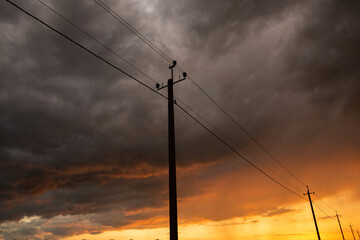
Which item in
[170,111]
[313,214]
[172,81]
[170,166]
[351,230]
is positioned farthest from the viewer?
[351,230]

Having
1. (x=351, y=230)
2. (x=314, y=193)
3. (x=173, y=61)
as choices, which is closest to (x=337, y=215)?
(x=351, y=230)

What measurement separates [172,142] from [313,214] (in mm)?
42608

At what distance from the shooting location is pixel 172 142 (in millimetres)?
13820

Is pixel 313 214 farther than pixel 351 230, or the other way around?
pixel 351 230

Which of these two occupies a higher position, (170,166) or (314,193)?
(314,193)

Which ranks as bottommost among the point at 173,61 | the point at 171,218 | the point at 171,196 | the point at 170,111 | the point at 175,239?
the point at 175,239

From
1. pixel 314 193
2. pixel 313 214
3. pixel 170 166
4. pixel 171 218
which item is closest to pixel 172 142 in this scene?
pixel 170 166

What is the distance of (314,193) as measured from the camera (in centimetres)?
5088

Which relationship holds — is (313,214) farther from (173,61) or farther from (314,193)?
(173,61)

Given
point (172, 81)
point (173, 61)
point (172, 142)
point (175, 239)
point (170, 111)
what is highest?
point (173, 61)

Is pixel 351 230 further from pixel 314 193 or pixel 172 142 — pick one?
pixel 172 142

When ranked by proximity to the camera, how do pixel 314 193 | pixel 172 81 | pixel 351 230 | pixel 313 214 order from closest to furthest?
pixel 172 81
pixel 313 214
pixel 314 193
pixel 351 230

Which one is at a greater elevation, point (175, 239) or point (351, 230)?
point (351, 230)

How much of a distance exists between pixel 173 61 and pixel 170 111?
12.3ft
